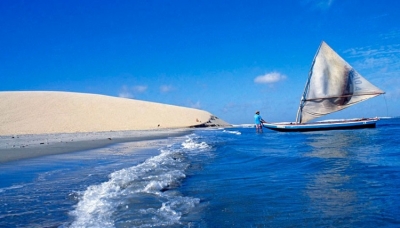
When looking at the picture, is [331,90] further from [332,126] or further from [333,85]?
[332,126]

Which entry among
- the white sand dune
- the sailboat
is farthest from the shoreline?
the white sand dune

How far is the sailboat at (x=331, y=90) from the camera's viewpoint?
111ft

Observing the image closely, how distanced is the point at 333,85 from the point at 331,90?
1.80 ft

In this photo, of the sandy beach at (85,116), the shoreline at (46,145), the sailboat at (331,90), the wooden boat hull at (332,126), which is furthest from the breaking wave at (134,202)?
the sandy beach at (85,116)

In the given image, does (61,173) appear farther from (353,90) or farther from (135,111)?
(135,111)

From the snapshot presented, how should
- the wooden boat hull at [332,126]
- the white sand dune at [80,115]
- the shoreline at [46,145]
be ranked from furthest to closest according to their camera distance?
the white sand dune at [80,115] < the wooden boat hull at [332,126] < the shoreline at [46,145]

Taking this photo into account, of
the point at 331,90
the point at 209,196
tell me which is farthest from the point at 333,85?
the point at 209,196

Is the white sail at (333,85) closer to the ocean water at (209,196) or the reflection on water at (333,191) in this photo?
the ocean water at (209,196)

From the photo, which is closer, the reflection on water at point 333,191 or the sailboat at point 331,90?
the reflection on water at point 333,191

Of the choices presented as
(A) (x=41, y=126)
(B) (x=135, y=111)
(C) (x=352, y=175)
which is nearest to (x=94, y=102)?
(B) (x=135, y=111)

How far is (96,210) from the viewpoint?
605 centimetres

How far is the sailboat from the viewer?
34.0 m

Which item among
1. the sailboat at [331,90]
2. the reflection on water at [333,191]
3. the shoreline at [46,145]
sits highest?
the sailboat at [331,90]

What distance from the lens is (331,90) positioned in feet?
112
